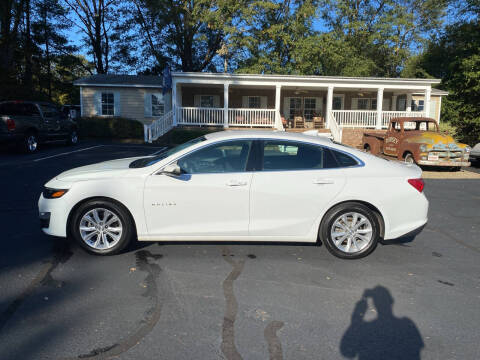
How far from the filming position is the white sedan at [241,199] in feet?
15.1

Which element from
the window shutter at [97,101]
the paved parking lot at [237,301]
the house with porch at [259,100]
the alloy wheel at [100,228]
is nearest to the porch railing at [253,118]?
the house with porch at [259,100]

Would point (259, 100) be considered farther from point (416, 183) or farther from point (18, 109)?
point (416, 183)

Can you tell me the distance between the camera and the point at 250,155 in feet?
15.7

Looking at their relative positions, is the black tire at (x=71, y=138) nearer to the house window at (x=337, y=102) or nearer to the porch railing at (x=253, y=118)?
the porch railing at (x=253, y=118)

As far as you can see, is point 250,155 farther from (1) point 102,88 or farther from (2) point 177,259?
(1) point 102,88

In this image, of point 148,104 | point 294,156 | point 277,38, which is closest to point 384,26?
point 277,38

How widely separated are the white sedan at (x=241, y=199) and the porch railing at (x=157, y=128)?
16.1 m

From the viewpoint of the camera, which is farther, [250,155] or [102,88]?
[102,88]

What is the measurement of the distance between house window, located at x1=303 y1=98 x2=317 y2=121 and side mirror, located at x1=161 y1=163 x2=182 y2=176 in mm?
23117

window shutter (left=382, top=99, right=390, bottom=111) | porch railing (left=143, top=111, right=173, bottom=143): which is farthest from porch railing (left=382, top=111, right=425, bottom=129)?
porch railing (left=143, top=111, right=173, bottom=143)

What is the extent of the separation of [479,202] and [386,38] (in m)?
29.1

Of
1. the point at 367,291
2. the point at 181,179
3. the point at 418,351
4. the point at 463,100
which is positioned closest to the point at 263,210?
the point at 181,179

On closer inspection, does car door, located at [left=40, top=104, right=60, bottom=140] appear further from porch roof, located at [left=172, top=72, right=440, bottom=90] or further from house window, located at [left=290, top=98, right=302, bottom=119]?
house window, located at [left=290, top=98, right=302, bottom=119]

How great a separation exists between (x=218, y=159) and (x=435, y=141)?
10.9m
